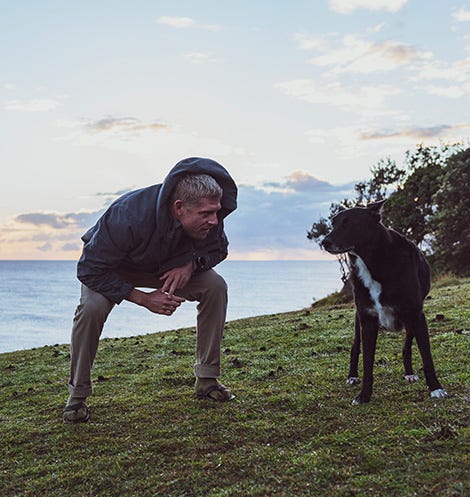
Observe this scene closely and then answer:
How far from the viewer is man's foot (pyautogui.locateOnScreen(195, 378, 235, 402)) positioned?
18.1 ft

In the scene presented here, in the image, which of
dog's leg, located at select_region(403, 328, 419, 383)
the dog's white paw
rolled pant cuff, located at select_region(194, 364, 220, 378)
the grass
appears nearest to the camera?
the grass

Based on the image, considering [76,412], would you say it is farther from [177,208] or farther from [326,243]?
[326,243]

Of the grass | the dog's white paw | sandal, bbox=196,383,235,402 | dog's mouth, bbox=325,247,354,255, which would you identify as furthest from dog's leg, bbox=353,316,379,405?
sandal, bbox=196,383,235,402

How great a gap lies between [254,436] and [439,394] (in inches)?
66.2

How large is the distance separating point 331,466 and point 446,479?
70 cm

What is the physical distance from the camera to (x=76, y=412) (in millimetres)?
5176

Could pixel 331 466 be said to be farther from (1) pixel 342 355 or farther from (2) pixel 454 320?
(2) pixel 454 320

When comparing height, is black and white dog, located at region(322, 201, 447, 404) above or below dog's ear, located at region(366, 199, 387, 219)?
below

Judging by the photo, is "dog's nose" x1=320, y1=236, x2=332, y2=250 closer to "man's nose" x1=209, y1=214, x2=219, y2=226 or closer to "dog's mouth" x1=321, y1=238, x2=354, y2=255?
"dog's mouth" x1=321, y1=238, x2=354, y2=255

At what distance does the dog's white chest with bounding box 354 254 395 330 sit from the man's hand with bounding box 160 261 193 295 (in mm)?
1589

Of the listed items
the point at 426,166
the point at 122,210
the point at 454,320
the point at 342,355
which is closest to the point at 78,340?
the point at 122,210

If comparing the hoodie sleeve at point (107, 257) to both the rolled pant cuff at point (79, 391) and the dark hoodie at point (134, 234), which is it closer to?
the dark hoodie at point (134, 234)

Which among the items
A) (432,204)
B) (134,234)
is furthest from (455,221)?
(134,234)

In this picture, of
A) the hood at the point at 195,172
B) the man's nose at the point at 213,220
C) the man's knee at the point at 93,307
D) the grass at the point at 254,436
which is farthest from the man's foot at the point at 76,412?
the man's nose at the point at 213,220
